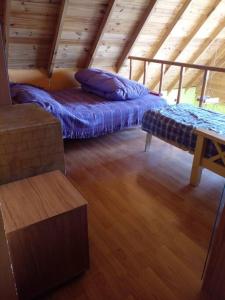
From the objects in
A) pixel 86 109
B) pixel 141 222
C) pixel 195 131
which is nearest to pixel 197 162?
pixel 195 131

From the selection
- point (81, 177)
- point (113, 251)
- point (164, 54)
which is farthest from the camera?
point (164, 54)

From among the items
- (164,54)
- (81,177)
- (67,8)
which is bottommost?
(81,177)

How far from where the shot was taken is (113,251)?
5.03ft

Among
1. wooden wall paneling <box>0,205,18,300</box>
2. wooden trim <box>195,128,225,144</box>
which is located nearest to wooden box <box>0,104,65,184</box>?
wooden wall paneling <box>0,205,18,300</box>

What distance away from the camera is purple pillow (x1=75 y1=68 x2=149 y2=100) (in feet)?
10.1

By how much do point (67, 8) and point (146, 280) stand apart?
281cm

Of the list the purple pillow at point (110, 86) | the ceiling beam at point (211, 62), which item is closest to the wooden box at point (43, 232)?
the purple pillow at point (110, 86)

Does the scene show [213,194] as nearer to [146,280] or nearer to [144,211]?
[144,211]

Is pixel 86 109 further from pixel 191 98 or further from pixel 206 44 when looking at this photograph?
pixel 191 98

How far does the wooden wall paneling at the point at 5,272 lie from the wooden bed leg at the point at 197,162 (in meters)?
1.62

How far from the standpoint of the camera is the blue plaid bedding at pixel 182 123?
216 centimetres

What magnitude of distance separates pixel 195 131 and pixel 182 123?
186 mm

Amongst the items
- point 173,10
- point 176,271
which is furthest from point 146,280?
point 173,10

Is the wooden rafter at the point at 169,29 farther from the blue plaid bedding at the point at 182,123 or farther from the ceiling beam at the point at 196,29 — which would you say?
the blue plaid bedding at the point at 182,123
